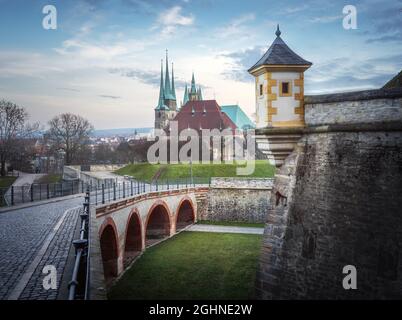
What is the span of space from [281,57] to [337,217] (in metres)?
4.56

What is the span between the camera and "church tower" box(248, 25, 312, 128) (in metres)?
9.66

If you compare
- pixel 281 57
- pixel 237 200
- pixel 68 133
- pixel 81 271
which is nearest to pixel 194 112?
pixel 68 133

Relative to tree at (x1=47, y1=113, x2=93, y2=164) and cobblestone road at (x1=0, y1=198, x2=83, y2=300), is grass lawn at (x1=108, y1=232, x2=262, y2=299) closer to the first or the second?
cobblestone road at (x1=0, y1=198, x2=83, y2=300)

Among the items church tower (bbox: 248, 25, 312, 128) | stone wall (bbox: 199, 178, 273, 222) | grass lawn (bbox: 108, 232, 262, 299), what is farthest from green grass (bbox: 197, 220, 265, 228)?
church tower (bbox: 248, 25, 312, 128)

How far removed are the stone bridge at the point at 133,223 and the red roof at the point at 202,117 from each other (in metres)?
30.8

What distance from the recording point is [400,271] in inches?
279

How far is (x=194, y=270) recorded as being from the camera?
1708cm

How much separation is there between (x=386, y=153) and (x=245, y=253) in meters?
13.4

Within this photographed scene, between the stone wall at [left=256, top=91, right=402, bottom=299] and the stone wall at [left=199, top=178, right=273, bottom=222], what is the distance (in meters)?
19.2

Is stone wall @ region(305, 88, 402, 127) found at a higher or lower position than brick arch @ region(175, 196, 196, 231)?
higher

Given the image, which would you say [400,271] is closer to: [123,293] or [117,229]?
[123,293]

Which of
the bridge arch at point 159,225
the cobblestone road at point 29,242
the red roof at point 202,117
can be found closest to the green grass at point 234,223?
the bridge arch at point 159,225

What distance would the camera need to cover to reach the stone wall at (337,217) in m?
7.46
